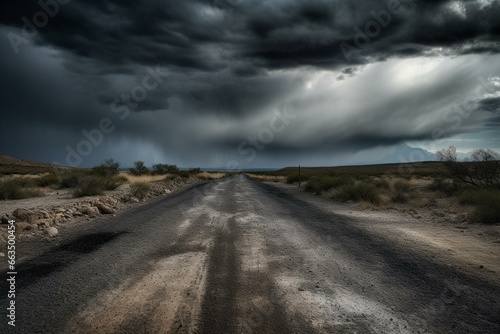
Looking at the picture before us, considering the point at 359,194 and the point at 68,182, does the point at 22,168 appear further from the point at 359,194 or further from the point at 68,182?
the point at 359,194

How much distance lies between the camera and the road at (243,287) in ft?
10.8

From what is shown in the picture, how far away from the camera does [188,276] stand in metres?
4.66

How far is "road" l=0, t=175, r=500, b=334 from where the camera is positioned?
3307mm

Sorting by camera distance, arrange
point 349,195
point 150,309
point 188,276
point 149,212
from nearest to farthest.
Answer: point 150,309 < point 188,276 < point 149,212 < point 349,195

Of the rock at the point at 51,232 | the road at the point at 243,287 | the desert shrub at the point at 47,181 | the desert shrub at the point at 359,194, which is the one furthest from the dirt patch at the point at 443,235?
the desert shrub at the point at 47,181

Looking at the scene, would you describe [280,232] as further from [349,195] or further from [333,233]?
[349,195]

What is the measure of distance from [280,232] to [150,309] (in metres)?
4.70

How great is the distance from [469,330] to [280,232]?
486 cm

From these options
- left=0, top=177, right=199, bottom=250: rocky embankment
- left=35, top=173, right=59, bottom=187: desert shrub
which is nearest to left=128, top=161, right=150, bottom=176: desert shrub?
left=35, top=173, right=59, bottom=187: desert shrub

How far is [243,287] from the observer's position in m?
4.24

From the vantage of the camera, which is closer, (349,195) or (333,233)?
(333,233)

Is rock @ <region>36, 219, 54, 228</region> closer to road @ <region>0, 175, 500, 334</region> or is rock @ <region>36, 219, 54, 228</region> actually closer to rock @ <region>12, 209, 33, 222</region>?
rock @ <region>12, 209, 33, 222</region>

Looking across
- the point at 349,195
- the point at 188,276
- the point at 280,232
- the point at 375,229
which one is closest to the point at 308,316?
the point at 188,276

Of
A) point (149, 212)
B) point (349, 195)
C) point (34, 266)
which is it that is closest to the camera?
point (34, 266)
